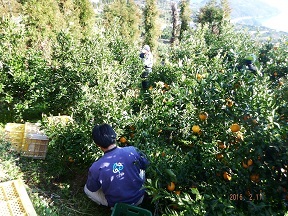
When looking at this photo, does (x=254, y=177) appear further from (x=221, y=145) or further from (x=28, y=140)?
(x=28, y=140)

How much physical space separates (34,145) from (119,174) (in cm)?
187

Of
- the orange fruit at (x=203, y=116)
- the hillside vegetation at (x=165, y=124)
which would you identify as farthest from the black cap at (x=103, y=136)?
the orange fruit at (x=203, y=116)

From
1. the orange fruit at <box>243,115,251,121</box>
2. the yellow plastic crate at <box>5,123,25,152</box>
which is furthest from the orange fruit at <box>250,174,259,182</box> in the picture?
the yellow plastic crate at <box>5,123,25,152</box>

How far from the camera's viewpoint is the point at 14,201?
2.22 metres

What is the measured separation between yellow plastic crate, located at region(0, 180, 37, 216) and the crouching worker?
2.42 ft

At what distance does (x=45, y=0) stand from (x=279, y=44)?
263 inches

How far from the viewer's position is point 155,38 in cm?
1588

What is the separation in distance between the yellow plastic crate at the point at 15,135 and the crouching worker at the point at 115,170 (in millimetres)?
1810

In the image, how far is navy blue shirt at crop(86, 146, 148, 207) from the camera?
9.10 ft

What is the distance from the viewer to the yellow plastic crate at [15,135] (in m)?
4.08

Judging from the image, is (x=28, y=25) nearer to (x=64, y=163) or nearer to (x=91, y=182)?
(x=64, y=163)

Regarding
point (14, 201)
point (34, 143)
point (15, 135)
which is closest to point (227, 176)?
point (14, 201)

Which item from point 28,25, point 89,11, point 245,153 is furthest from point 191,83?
point 89,11

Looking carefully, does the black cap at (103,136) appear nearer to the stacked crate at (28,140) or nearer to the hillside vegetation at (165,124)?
the hillside vegetation at (165,124)
